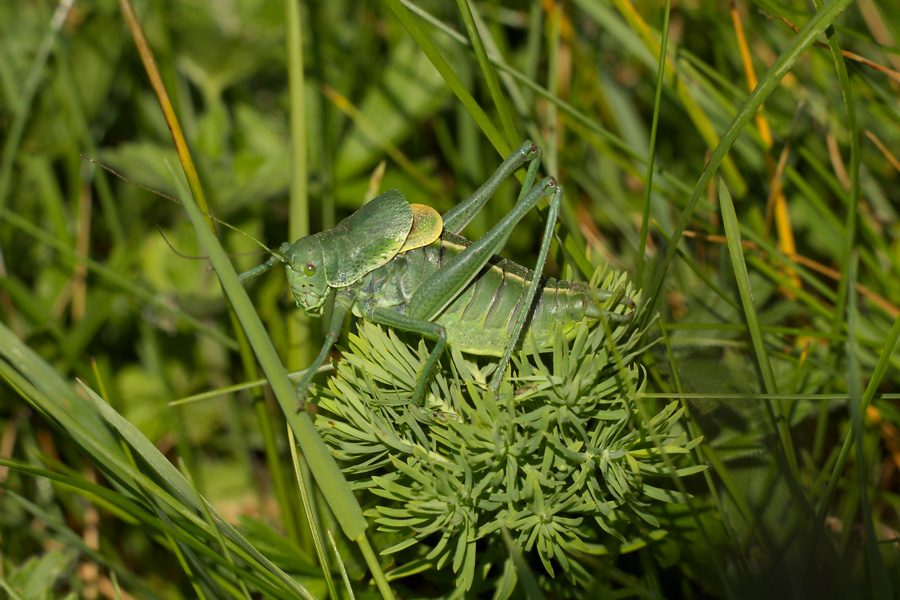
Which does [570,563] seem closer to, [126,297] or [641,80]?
[126,297]

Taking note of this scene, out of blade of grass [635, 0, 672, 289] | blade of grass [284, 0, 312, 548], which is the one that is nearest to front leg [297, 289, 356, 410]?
blade of grass [284, 0, 312, 548]

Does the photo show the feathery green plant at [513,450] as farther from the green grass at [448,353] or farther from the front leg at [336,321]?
the front leg at [336,321]

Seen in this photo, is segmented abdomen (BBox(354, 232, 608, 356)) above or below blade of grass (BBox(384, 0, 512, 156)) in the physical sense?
below

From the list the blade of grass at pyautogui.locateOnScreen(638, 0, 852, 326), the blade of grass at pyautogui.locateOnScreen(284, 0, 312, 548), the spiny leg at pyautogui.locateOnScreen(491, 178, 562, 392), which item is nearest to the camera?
the blade of grass at pyautogui.locateOnScreen(638, 0, 852, 326)

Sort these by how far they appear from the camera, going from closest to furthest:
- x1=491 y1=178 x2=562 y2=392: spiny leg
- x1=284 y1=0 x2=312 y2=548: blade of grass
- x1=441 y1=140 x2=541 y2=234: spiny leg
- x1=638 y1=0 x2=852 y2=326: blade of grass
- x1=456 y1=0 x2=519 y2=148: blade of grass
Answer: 1. x1=638 y1=0 x2=852 y2=326: blade of grass
2. x1=491 y1=178 x2=562 y2=392: spiny leg
3. x1=456 y1=0 x2=519 y2=148: blade of grass
4. x1=441 y1=140 x2=541 y2=234: spiny leg
5. x1=284 y1=0 x2=312 y2=548: blade of grass

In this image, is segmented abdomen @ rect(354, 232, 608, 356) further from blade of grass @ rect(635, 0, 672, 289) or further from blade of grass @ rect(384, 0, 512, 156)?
blade of grass @ rect(384, 0, 512, 156)

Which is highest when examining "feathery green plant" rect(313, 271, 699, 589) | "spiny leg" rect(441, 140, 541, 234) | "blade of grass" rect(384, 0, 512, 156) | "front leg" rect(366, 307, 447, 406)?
"blade of grass" rect(384, 0, 512, 156)

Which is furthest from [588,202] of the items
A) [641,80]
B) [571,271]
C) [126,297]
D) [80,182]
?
[80,182]
